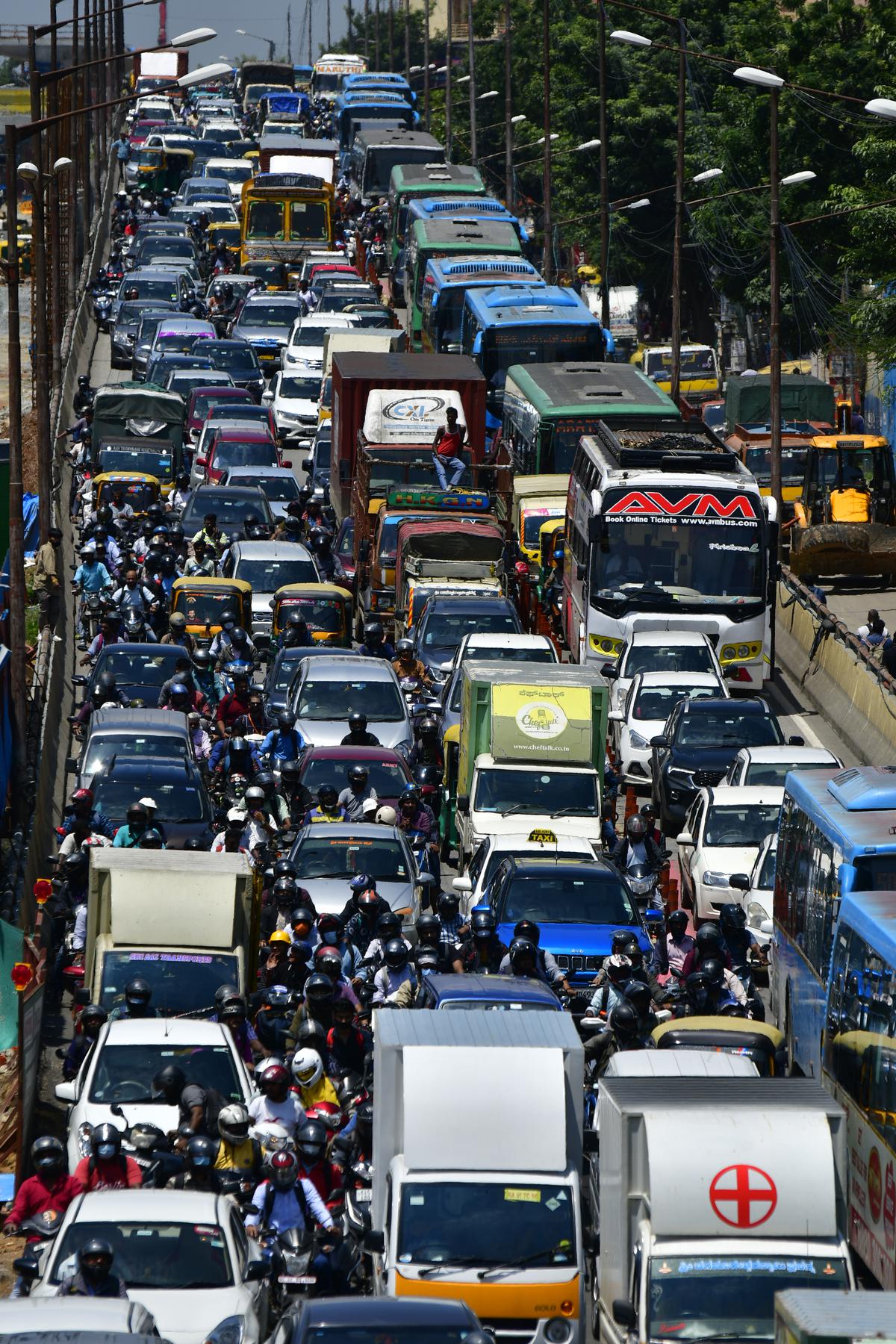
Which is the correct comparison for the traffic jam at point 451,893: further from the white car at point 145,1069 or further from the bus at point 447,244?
the bus at point 447,244

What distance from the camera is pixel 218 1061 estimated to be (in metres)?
16.8

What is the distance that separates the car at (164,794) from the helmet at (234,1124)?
837 centimetres

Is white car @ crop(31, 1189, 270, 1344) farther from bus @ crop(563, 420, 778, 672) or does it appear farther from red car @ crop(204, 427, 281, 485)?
red car @ crop(204, 427, 281, 485)

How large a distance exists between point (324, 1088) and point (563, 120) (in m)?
74.0

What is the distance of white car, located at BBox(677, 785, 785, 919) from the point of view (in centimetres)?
2281

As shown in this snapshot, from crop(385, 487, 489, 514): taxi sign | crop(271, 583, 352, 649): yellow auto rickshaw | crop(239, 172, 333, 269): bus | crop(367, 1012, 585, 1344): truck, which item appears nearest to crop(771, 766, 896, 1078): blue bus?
crop(367, 1012, 585, 1344): truck

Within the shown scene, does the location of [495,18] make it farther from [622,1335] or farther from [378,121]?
[622,1335]

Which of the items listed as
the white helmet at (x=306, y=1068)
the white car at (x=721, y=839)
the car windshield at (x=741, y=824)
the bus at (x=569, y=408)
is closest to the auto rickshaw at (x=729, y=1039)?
the white helmet at (x=306, y=1068)

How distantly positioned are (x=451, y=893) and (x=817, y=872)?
5851 millimetres

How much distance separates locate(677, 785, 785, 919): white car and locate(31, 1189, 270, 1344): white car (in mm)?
9745

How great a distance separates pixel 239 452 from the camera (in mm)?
44594

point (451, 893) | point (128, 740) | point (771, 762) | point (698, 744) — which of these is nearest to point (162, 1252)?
point (451, 893)

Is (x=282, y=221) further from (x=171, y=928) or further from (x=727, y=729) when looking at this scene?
(x=171, y=928)

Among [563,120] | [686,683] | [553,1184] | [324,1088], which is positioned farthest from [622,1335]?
[563,120]
